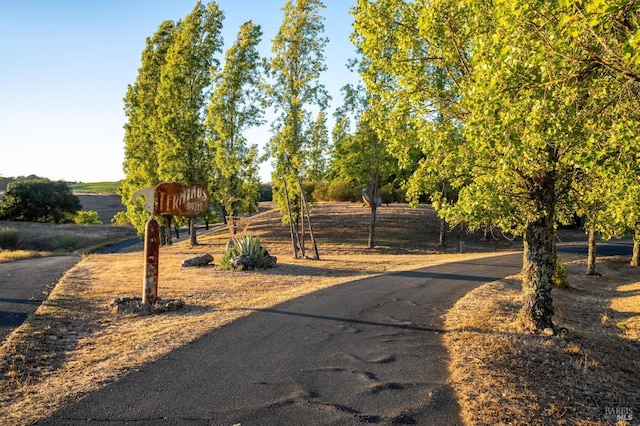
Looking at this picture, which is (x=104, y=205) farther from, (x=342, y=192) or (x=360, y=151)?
(x=360, y=151)

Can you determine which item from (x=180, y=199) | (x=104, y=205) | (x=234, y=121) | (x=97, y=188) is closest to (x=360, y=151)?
(x=234, y=121)

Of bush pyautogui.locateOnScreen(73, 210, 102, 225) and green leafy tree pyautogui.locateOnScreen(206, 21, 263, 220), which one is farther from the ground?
green leafy tree pyautogui.locateOnScreen(206, 21, 263, 220)

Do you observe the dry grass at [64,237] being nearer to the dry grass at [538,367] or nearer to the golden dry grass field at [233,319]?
the golden dry grass field at [233,319]

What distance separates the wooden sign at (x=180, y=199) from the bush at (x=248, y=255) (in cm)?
496

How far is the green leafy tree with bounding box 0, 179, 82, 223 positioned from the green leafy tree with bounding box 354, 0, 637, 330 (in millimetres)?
59208

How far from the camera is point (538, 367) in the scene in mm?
7977

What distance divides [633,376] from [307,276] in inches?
438

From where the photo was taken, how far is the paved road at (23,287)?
34.0 feet

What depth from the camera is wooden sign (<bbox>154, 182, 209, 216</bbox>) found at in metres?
12.7

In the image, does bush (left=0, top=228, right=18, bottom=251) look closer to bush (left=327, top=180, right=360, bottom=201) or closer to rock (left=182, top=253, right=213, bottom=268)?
rock (left=182, top=253, right=213, bottom=268)

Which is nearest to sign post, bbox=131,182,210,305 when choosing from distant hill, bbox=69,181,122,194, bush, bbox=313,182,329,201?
bush, bbox=313,182,329,201

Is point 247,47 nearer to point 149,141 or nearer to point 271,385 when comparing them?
point 149,141

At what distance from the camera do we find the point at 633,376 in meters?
8.69

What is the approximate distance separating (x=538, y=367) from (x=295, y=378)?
13.8 ft
